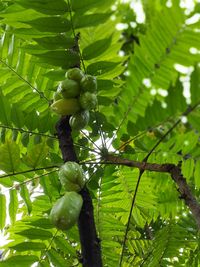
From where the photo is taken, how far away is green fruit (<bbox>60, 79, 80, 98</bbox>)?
4.69 ft

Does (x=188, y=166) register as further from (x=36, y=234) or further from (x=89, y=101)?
(x=36, y=234)

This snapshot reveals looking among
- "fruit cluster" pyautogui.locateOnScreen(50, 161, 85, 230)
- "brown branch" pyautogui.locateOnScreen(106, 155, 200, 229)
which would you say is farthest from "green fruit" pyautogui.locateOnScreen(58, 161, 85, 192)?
"brown branch" pyautogui.locateOnScreen(106, 155, 200, 229)

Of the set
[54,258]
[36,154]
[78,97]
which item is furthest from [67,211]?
[54,258]

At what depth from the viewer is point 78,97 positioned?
1.49 meters

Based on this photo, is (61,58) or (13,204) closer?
(61,58)

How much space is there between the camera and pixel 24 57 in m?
1.83

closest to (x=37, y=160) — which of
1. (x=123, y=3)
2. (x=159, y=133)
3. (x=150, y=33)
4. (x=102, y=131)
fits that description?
(x=102, y=131)

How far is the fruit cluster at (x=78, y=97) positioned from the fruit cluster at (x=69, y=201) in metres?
0.17

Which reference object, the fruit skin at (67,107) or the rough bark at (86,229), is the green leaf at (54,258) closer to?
the rough bark at (86,229)

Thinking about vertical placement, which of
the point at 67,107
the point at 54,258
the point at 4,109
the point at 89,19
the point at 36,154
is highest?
the point at 89,19

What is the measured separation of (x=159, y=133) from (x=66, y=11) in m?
0.52

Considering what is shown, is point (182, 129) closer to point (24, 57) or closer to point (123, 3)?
point (24, 57)

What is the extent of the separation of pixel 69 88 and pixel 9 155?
0.31m

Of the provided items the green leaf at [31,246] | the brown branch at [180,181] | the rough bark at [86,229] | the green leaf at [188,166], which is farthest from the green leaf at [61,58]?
the green leaf at [31,246]
